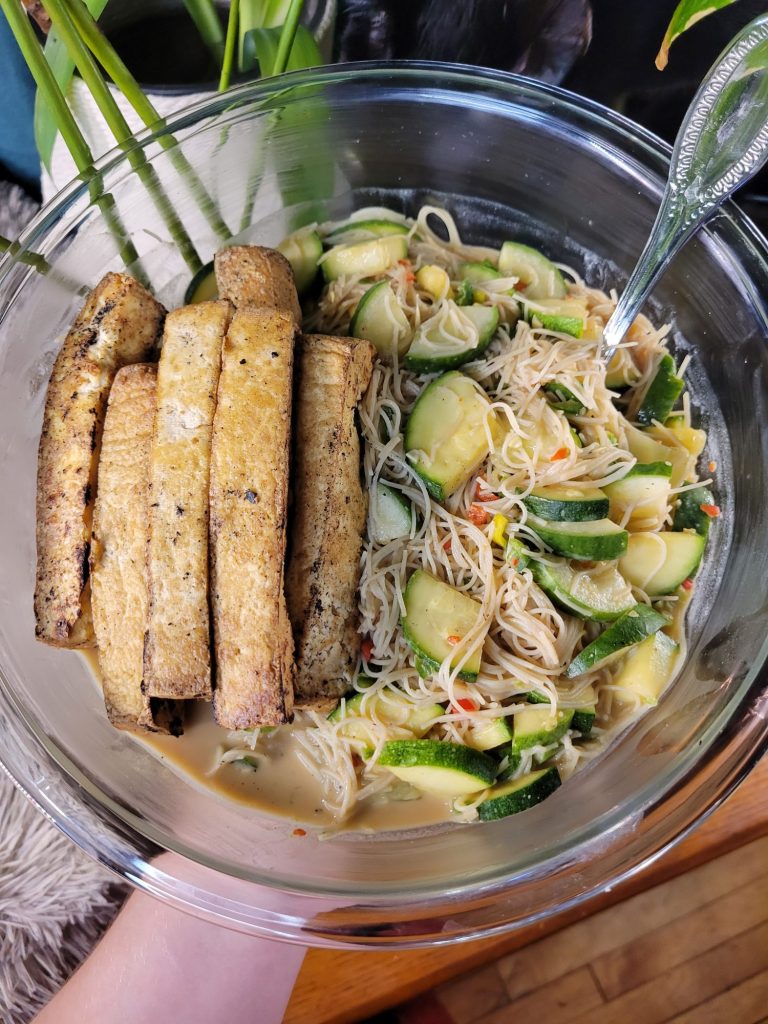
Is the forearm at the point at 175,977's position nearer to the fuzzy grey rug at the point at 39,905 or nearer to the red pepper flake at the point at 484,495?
the fuzzy grey rug at the point at 39,905

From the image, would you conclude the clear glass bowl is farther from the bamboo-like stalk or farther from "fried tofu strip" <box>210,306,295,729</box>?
"fried tofu strip" <box>210,306,295,729</box>

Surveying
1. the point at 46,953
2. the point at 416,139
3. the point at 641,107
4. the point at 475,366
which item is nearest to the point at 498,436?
the point at 475,366

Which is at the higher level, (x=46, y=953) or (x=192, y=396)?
(x=192, y=396)

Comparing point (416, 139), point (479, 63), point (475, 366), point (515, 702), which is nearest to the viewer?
point (515, 702)

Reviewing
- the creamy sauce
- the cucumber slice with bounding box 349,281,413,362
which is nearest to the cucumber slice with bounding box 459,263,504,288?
the cucumber slice with bounding box 349,281,413,362

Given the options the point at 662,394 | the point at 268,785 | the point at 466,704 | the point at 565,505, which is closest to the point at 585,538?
the point at 565,505

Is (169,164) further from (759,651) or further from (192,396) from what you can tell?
(759,651)
